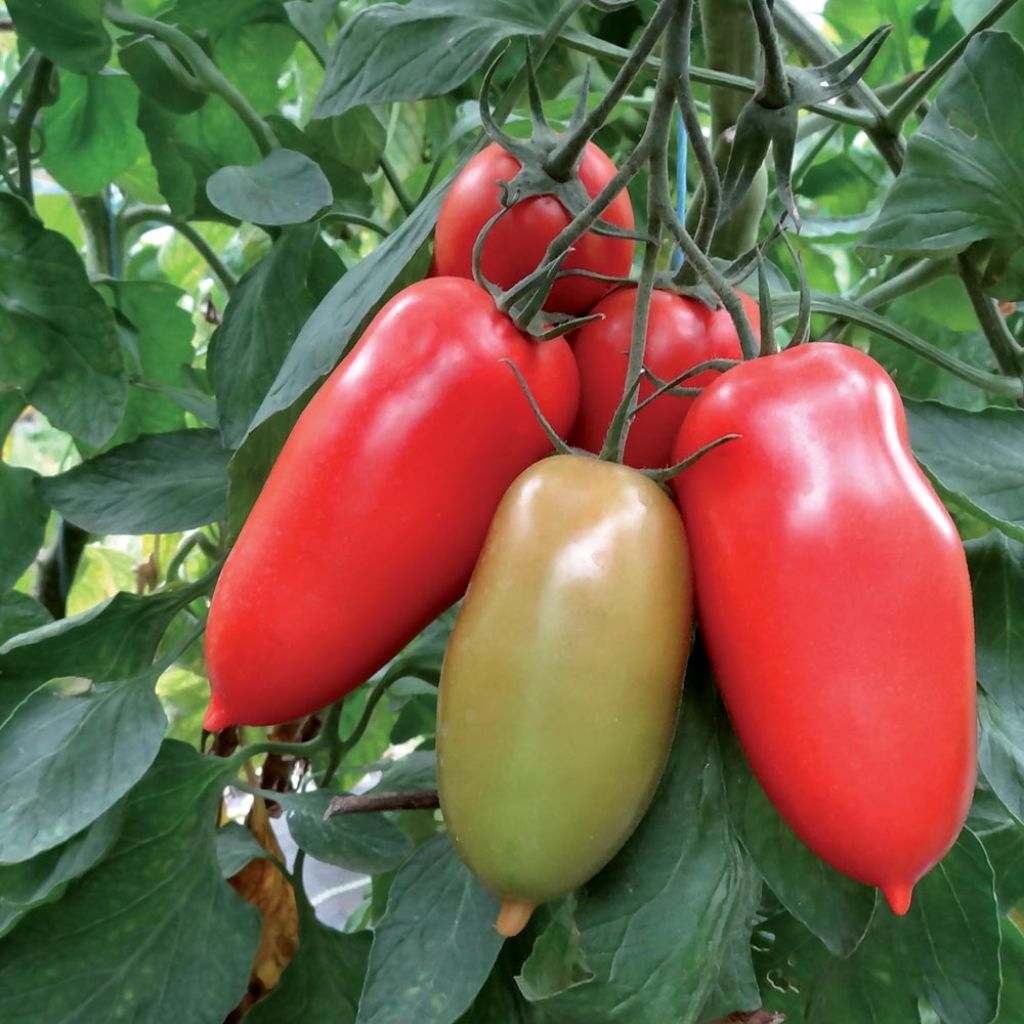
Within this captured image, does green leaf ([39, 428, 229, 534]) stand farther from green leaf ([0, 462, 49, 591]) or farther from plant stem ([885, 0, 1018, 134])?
plant stem ([885, 0, 1018, 134])

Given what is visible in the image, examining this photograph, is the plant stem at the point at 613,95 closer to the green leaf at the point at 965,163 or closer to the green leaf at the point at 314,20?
the green leaf at the point at 965,163

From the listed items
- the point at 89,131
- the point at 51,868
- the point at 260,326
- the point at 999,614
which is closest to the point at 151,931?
the point at 51,868

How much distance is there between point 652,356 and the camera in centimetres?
35

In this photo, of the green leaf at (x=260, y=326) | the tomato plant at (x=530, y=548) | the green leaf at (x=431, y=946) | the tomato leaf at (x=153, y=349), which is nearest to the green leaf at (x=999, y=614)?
the tomato plant at (x=530, y=548)

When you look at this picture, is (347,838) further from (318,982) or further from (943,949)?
(943,949)

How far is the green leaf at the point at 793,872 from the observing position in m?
0.33

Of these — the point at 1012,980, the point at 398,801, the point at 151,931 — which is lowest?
the point at 1012,980

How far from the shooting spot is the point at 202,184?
2.19ft

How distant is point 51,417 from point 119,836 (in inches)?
8.8

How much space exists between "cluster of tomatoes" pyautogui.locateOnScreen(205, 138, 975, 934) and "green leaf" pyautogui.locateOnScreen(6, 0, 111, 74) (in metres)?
0.33

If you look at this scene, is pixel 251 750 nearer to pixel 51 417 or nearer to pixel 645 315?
pixel 51 417

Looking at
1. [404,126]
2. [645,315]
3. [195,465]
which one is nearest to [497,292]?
[645,315]

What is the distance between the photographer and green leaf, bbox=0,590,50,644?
601 mm

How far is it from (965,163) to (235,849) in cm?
48
